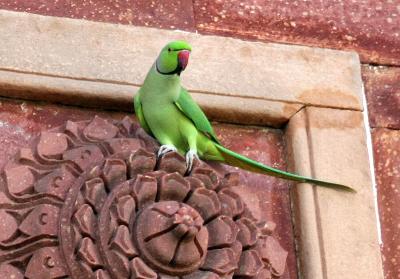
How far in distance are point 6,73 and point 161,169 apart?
1.53 ft

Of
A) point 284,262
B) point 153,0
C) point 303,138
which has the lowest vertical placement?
point 284,262

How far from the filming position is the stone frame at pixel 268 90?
8.57 feet

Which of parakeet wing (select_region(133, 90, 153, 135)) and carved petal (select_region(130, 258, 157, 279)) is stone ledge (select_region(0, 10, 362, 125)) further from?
carved petal (select_region(130, 258, 157, 279))

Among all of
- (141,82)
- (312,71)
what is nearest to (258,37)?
(312,71)

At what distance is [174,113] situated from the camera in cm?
250

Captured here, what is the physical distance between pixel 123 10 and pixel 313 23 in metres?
0.53

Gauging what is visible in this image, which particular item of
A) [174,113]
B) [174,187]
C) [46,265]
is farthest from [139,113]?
[46,265]

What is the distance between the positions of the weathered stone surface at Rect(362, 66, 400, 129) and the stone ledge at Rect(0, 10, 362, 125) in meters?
0.05

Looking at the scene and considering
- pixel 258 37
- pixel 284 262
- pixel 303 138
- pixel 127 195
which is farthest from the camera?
pixel 258 37

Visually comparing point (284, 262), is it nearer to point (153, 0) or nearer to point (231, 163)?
point (231, 163)

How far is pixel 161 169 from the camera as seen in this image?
8.06ft

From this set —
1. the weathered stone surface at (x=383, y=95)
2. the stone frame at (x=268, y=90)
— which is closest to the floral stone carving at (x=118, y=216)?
the stone frame at (x=268, y=90)

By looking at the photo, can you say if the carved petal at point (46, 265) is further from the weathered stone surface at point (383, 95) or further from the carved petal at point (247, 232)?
the weathered stone surface at point (383, 95)

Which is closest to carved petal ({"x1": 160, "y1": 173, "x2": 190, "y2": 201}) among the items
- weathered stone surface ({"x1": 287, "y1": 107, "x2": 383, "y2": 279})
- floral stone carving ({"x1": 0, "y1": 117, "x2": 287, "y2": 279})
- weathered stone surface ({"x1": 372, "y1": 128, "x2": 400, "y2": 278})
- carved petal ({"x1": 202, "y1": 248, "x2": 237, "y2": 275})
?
floral stone carving ({"x1": 0, "y1": 117, "x2": 287, "y2": 279})
